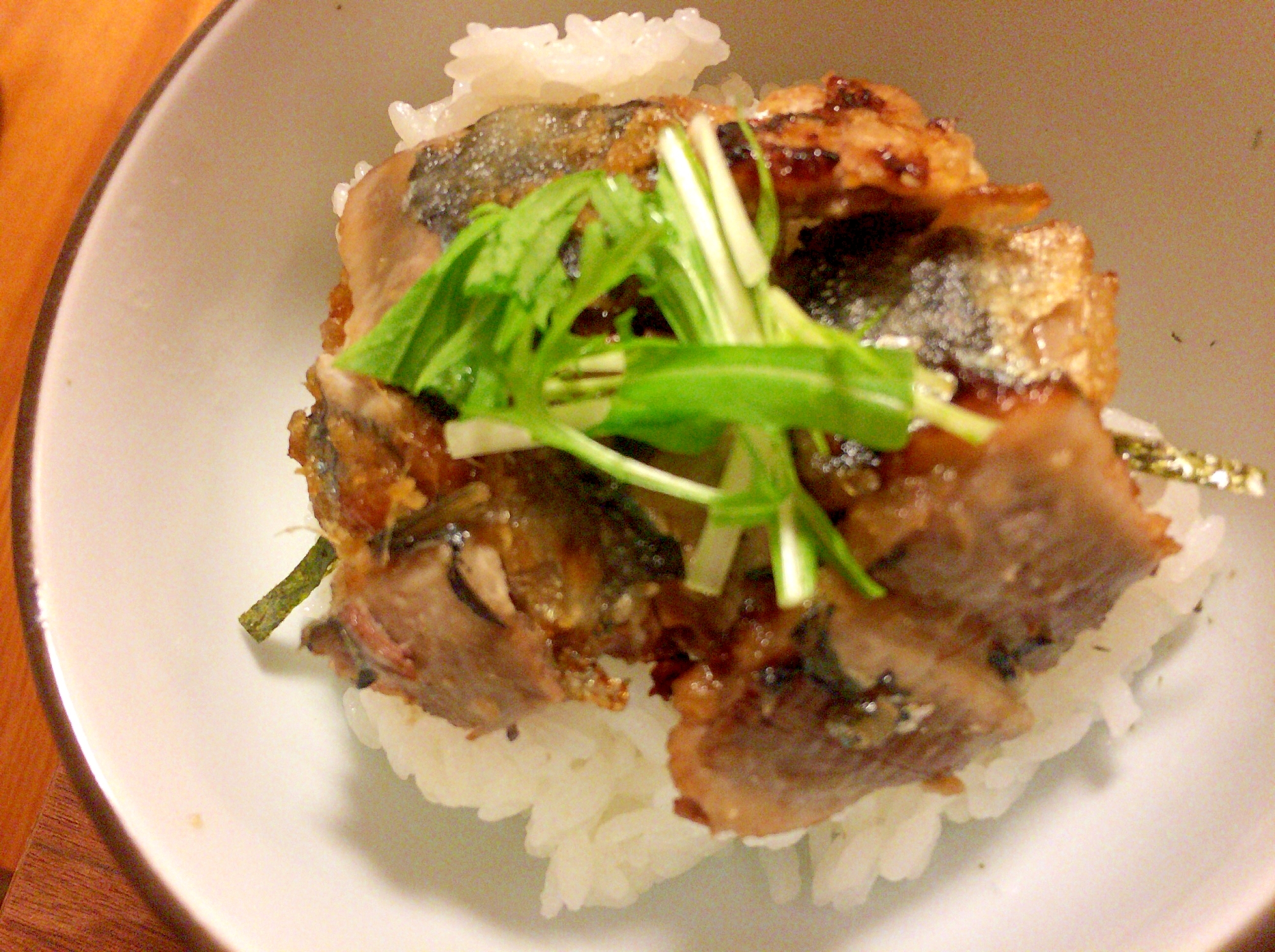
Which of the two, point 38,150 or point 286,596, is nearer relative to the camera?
point 286,596

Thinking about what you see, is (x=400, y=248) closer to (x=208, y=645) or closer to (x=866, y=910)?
(x=208, y=645)

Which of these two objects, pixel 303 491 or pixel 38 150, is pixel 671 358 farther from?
pixel 38 150

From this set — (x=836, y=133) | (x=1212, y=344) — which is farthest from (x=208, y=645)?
(x=1212, y=344)

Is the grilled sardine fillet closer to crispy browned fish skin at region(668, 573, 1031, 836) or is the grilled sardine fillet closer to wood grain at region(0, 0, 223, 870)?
crispy browned fish skin at region(668, 573, 1031, 836)

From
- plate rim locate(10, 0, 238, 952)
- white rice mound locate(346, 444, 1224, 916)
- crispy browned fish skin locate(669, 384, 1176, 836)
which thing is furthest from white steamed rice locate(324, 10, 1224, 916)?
plate rim locate(10, 0, 238, 952)

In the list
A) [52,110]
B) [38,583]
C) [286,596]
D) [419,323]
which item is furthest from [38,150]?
[419,323]
